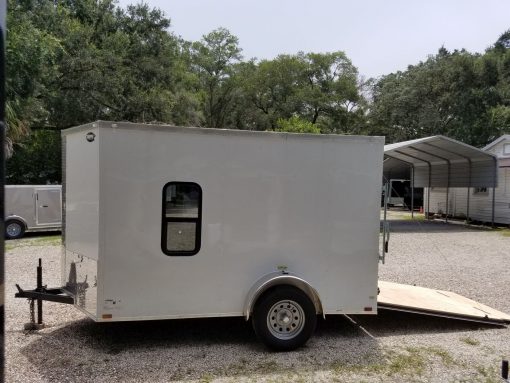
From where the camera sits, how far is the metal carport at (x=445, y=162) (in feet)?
72.8

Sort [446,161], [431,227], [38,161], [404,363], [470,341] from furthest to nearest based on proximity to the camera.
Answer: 1. [38,161]
2. [446,161]
3. [431,227]
4. [470,341]
5. [404,363]

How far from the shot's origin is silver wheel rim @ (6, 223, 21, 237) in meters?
18.2

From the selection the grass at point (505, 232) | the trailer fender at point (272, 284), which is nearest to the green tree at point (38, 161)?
the grass at point (505, 232)

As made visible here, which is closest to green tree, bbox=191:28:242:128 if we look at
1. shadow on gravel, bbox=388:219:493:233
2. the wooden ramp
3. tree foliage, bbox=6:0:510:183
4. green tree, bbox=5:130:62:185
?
tree foliage, bbox=6:0:510:183

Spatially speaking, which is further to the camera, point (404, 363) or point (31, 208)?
point (31, 208)

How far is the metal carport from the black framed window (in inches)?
687

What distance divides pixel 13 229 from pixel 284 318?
49.3 ft

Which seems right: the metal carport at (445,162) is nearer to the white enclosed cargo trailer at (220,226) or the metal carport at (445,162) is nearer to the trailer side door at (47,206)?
the trailer side door at (47,206)

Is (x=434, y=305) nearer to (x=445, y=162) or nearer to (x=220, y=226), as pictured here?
(x=220, y=226)

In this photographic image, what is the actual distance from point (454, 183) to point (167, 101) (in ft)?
49.3

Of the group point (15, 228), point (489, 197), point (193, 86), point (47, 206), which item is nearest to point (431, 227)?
point (489, 197)

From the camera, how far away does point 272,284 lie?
5961 millimetres

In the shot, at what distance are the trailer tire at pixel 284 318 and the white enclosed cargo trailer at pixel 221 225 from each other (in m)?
0.01

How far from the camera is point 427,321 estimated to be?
7.54 meters
